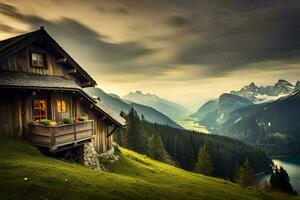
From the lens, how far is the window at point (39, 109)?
27614 millimetres

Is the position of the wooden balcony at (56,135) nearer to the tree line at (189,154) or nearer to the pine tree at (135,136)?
the tree line at (189,154)

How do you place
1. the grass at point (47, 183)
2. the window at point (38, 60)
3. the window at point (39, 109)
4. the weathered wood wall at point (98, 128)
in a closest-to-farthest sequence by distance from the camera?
the grass at point (47, 183) → the window at point (39, 109) → the window at point (38, 60) → the weathered wood wall at point (98, 128)

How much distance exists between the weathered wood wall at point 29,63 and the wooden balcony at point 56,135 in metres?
6.26

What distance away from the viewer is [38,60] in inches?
1193

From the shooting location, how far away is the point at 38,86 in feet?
84.4

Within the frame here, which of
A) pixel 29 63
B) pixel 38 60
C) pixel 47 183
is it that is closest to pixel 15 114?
pixel 29 63

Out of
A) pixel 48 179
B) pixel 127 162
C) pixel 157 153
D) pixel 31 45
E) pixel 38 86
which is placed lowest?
pixel 157 153

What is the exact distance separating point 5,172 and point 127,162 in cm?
2342

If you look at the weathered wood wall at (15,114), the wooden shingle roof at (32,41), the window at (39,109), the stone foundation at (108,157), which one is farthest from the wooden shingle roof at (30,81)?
the stone foundation at (108,157)

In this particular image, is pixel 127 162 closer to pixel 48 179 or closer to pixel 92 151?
pixel 92 151

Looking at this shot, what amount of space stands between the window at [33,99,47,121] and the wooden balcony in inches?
71.9

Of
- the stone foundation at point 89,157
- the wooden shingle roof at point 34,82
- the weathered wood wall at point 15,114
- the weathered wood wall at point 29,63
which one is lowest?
the stone foundation at point 89,157

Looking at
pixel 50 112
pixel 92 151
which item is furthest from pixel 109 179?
pixel 50 112

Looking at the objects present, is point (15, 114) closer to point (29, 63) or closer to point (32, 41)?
point (29, 63)
